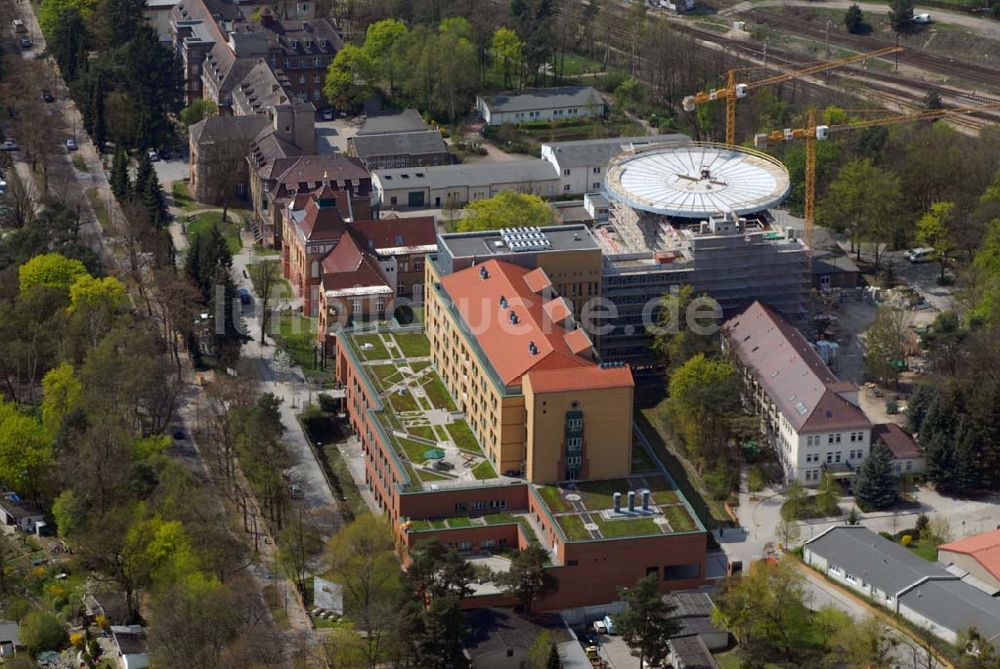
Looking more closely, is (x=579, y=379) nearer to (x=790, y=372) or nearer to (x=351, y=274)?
(x=790, y=372)

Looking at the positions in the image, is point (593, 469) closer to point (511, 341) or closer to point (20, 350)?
point (511, 341)

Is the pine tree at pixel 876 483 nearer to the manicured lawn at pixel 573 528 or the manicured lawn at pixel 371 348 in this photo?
the manicured lawn at pixel 573 528

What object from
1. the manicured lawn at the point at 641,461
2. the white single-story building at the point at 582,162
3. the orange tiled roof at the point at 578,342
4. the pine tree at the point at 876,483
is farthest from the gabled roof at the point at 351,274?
the pine tree at the point at 876,483

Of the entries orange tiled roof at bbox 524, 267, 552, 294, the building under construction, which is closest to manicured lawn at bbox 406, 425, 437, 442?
orange tiled roof at bbox 524, 267, 552, 294

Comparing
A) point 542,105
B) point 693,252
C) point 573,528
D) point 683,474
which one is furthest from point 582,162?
point 573,528

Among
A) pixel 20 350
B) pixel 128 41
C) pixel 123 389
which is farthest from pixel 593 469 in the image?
pixel 128 41
